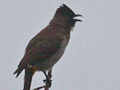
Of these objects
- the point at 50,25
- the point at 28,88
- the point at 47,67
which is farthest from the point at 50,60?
the point at 28,88

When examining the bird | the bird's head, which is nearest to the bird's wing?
the bird

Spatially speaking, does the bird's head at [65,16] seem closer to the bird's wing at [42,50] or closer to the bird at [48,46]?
the bird at [48,46]

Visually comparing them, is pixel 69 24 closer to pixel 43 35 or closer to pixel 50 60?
pixel 43 35

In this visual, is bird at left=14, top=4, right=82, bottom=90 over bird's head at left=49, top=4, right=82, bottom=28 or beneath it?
beneath

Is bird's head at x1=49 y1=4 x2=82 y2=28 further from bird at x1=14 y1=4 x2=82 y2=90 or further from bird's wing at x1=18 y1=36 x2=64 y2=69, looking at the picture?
bird's wing at x1=18 y1=36 x2=64 y2=69

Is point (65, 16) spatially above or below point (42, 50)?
above

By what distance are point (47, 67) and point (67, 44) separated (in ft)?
3.11

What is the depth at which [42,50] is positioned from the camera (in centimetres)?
758

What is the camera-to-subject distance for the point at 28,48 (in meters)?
7.71

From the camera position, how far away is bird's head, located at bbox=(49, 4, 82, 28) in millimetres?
8742

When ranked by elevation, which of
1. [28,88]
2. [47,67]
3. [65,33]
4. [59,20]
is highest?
[59,20]

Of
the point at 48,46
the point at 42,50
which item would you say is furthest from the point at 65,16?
the point at 42,50

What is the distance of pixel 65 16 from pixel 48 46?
1498 mm

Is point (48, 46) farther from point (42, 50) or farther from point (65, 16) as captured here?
point (65, 16)
